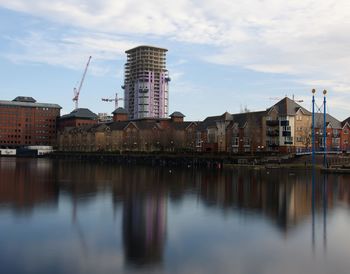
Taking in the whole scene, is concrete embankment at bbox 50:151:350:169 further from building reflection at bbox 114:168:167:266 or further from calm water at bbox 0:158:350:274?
building reflection at bbox 114:168:167:266

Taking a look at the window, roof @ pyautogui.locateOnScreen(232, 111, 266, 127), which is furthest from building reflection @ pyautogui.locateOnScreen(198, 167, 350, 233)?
the window


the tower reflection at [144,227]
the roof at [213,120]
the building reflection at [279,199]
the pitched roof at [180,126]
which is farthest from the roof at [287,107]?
the tower reflection at [144,227]

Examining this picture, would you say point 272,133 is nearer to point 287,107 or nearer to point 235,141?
point 287,107

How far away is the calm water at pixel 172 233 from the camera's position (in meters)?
17.8

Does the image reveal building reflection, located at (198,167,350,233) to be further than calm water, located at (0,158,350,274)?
Yes

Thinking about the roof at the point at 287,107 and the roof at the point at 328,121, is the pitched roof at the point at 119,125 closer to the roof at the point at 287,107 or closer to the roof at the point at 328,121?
the roof at the point at 287,107

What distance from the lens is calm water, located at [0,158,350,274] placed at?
1781 centimetres

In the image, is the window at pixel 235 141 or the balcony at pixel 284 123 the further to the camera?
the window at pixel 235 141

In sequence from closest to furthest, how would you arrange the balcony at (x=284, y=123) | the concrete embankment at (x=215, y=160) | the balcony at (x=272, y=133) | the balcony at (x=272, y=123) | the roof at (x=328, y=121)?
the concrete embankment at (x=215, y=160), the balcony at (x=284, y=123), the balcony at (x=272, y=133), the balcony at (x=272, y=123), the roof at (x=328, y=121)

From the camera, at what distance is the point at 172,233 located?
23531 millimetres

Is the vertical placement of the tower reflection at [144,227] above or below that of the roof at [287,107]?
below

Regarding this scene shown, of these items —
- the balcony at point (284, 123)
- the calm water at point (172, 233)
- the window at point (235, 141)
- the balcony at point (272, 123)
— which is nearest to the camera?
the calm water at point (172, 233)

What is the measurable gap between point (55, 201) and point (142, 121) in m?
125

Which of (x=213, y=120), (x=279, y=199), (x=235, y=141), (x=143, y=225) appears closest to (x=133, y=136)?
(x=213, y=120)
